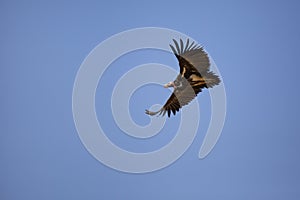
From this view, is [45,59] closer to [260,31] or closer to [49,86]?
[49,86]

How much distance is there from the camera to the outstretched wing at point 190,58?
72.4 inches

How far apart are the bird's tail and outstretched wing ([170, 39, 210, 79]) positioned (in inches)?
1.2

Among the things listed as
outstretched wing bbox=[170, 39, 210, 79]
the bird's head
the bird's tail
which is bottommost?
the bird's head

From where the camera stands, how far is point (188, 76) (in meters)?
1.85

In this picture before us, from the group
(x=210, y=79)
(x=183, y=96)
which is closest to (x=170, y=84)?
(x=183, y=96)

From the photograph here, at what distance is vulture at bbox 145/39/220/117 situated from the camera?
1.83 meters

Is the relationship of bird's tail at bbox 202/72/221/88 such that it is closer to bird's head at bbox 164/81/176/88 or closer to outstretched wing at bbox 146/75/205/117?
outstretched wing at bbox 146/75/205/117

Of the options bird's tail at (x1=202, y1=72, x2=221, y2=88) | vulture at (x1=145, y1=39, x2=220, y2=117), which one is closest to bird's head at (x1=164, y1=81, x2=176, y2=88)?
vulture at (x1=145, y1=39, x2=220, y2=117)

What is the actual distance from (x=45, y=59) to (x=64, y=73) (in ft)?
0.44

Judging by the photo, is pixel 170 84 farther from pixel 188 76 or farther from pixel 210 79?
pixel 210 79

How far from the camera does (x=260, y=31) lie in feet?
6.22

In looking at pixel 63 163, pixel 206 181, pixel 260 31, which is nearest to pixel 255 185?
pixel 206 181

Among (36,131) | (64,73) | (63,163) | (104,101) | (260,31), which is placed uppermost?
(260,31)

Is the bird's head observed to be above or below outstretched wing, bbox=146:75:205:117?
above
